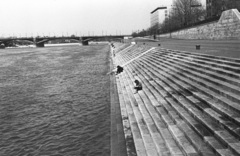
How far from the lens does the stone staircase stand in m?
6.62

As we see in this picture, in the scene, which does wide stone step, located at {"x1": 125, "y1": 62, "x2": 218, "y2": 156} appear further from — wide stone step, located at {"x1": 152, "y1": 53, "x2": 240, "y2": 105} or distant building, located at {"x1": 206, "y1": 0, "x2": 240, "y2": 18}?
distant building, located at {"x1": 206, "y1": 0, "x2": 240, "y2": 18}

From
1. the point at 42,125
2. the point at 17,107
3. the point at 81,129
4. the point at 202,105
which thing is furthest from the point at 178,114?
the point at 17,107

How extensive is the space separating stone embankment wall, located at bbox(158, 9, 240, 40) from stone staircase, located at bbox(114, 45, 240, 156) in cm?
1924

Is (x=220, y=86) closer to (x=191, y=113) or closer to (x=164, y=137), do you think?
(x=191, y=113)

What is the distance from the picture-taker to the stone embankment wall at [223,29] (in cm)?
3034

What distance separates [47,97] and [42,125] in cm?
639

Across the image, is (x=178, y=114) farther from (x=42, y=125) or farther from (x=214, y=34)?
(x=214, y=34)

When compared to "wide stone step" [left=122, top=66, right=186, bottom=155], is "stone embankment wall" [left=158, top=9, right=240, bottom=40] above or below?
above

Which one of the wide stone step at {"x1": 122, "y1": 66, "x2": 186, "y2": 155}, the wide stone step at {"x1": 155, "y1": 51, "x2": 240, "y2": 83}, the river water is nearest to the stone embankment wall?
the wide stone step at {"x1": 155, "y1": 51, "x2": 240, "y2": 83}

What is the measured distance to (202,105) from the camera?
879 cm

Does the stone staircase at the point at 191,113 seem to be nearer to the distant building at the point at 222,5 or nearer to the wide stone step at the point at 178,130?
the wide stone step at the point at 178,130

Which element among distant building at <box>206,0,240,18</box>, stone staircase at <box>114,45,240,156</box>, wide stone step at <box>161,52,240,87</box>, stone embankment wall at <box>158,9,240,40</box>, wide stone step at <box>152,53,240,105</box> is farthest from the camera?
distant building at <box>206,0,240,18</box>

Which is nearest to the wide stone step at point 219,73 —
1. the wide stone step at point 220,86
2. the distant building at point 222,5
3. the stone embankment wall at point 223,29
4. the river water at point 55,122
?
the wide stone step at point 220,86

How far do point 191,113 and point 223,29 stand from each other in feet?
97.7
